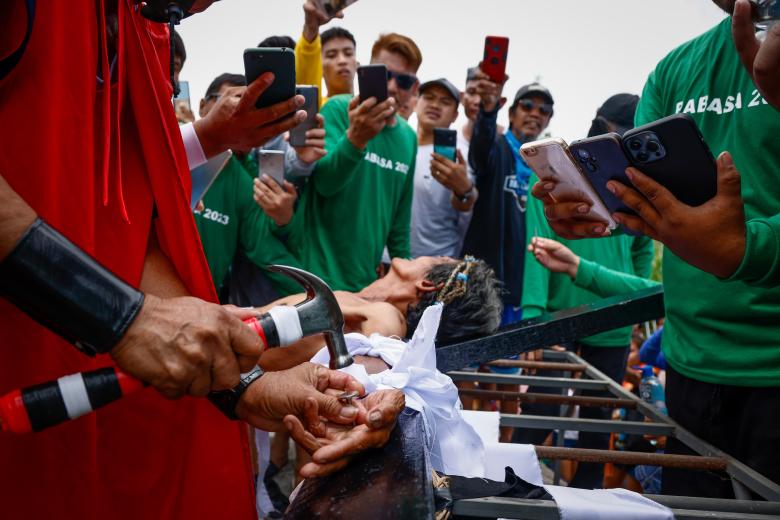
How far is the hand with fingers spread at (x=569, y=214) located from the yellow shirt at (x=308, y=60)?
104 inches

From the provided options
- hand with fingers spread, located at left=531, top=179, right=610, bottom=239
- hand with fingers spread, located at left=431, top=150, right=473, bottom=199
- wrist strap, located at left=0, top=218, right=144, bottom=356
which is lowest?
wrist strap, located at left=0, top=218, right=144, bottom=356

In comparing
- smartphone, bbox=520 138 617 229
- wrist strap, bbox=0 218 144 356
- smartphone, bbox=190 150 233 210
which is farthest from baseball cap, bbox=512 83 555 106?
wrist strap, bbox=0 218 144 356

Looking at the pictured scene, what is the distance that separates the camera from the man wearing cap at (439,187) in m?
3.98

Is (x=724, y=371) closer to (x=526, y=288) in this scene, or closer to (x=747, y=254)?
(x=747, y=254)

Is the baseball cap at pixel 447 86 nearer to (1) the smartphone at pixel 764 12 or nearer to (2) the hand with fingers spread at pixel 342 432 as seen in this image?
(1) the smartphone at pixel 764 12

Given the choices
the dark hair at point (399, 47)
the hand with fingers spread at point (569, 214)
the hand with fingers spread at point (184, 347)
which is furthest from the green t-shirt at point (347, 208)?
the hand with fingers spread at point (184, 347)

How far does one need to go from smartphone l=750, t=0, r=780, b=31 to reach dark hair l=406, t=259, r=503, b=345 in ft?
4.73

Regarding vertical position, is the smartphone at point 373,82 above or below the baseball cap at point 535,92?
below

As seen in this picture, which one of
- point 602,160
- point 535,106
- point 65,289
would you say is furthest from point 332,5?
point 65,289

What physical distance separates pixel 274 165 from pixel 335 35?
1.91 m

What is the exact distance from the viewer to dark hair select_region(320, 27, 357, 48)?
467 cm

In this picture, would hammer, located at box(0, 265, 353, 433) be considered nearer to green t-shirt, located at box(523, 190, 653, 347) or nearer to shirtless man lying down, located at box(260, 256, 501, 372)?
shirtless man lying down, located at box(260, 256, 501, 372)

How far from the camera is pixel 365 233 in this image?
3.69 metres

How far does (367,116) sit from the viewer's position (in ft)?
10.5
